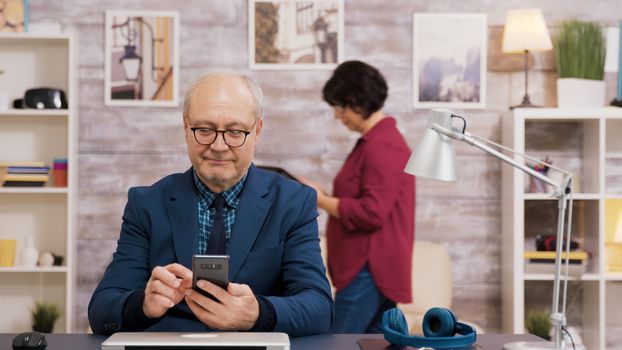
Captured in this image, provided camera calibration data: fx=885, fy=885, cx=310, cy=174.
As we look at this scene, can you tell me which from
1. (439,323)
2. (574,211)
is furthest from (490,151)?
(574,211)

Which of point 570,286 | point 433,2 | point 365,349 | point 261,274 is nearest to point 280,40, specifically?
point 433,2

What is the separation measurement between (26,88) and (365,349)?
3.46 metres

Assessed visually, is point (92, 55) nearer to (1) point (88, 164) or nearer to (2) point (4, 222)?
(1) point (88, 164)

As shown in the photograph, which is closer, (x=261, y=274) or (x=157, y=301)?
(x=157, y=301)

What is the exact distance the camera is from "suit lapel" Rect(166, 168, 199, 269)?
215 cm

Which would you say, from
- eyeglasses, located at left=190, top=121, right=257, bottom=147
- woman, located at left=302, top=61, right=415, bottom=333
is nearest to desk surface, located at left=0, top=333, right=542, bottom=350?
eyeglasses, located at left=190, top=121, right=257, bottom=147

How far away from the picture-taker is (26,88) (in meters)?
4.77

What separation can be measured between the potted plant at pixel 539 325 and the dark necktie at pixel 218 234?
2.71 m

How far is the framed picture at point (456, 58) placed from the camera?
484 cm

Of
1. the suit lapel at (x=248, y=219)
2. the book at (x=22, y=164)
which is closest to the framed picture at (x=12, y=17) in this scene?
the book at (x=22, y=164)

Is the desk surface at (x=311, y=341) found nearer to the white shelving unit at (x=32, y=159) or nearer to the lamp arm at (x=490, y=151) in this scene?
the lamp arm at (x=490, y=151)

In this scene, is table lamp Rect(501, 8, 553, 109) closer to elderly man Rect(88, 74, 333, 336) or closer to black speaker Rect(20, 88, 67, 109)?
black speaker Rect(20, 88, 67, 109)

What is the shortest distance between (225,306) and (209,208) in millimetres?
380

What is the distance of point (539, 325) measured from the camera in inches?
176
